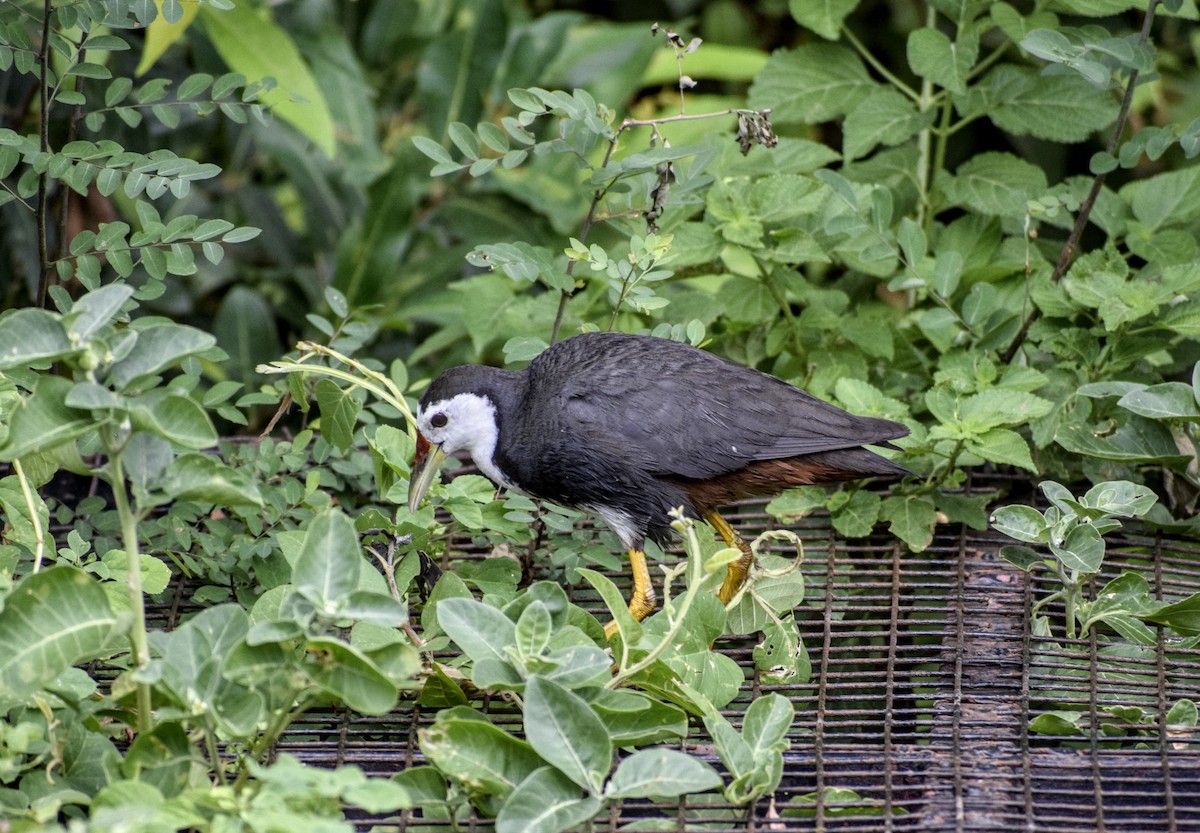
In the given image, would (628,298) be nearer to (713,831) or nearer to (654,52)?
(713,831)

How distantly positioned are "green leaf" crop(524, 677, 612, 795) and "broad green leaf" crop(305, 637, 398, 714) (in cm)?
24

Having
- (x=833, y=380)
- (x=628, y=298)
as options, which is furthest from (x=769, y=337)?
(x=628, y=298)

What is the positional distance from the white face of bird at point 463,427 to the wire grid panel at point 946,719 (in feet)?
1.15

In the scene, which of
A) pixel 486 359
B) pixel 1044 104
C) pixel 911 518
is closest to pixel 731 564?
pixel 911 518

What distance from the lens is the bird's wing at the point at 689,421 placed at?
3.15m

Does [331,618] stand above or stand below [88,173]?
below

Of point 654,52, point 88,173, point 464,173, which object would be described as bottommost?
point 464,173

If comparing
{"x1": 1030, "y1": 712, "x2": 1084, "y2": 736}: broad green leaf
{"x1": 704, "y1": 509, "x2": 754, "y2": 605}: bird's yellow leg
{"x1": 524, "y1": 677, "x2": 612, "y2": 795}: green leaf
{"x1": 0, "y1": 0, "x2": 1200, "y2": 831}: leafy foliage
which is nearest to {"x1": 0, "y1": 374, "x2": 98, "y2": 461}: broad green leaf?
{"x1": 0, "y1": 0, "x2": 1200, "y2": 831}: leafy foliage

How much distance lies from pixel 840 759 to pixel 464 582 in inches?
36.3

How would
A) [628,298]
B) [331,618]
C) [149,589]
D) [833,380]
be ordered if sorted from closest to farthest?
Answer: 1. [331,618]
2. [149,589]
3. [628,298]
4. [833,380]

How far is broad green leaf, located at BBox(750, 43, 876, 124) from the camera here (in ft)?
13.6

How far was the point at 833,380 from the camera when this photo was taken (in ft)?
12.3

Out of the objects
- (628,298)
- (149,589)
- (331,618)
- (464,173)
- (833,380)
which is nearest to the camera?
(331,618)

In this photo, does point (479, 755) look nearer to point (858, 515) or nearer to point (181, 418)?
point (181, 418)
